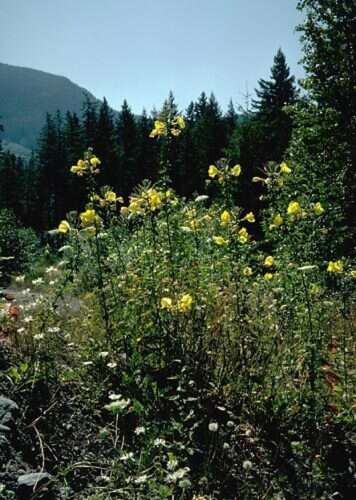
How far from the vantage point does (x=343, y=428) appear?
2686 mm

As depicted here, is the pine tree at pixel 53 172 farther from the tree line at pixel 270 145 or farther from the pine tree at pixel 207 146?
the pine tree at pixel 207 146

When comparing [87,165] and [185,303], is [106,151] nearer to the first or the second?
[87,165]

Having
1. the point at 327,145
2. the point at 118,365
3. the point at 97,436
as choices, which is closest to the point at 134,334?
the point at 118,365

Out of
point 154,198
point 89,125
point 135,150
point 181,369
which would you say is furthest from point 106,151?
point 181,369

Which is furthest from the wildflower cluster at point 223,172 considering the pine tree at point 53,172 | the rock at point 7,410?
the pine tree at point 53,172

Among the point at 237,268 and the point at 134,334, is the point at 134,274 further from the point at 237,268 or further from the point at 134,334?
the point at 237,268

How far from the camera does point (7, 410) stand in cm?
237

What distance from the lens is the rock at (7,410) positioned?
231 centimetres

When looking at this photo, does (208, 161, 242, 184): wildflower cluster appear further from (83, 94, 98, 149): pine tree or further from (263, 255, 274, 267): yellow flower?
(83, 94, 98, 149): pine tree

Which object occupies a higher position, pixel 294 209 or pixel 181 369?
pixel 294 209

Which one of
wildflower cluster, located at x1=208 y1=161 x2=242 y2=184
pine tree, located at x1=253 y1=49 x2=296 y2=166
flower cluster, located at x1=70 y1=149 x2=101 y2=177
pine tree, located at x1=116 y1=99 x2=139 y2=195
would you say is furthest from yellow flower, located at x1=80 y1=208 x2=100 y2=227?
pine tree, located at x1=116 y1=99 x2=139 y2=195

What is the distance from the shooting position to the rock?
2.31 meters

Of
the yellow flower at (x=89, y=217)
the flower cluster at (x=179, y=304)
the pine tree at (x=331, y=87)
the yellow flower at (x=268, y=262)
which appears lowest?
the flower cluster at (x=179, y=304)

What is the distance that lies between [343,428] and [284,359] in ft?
1.72
